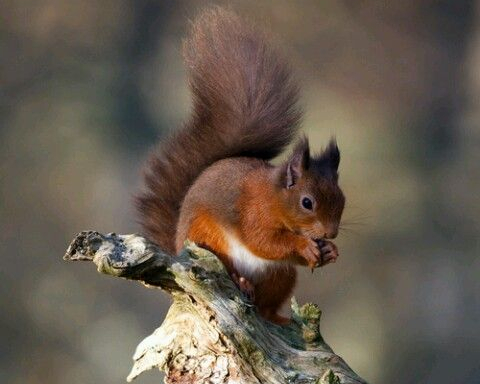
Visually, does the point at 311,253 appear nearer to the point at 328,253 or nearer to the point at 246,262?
the point at 328,253

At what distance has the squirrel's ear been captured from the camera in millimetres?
2854

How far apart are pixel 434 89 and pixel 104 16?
178cm

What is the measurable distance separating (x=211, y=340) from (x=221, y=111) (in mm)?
797

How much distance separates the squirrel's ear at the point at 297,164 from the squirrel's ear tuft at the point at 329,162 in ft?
0.14

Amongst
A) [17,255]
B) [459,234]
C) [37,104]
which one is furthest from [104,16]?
[459,234]

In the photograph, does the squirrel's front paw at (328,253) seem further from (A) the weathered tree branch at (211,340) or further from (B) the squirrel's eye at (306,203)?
(A) the weathered tree branch at (211,340)

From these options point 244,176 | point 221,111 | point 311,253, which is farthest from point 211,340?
point 221,111

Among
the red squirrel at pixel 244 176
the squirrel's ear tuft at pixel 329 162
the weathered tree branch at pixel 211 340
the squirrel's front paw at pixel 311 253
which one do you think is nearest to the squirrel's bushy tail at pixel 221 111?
the red squirrel at pixel 244 176

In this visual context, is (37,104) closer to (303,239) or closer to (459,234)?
(459,234)

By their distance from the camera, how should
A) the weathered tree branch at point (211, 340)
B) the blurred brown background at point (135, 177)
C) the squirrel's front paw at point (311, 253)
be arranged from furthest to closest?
the blurred brown background at point (135, 177) < the squirrel's front paw at point (311, 253) < the weathered tree branch at point (211, 340)

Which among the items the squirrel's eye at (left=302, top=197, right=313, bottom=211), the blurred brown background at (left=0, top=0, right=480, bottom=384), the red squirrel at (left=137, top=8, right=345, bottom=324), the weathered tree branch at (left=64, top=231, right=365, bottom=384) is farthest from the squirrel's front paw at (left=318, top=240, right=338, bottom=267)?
the blurred brown background at (left=0, top=0, right=480, bottom=384)

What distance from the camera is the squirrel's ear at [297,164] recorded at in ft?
9.36

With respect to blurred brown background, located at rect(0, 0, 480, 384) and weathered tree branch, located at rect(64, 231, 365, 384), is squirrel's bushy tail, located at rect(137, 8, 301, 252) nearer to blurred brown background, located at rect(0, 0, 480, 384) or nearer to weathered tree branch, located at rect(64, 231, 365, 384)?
weathered tree branch, located at rect(64, 231, 365, 384)

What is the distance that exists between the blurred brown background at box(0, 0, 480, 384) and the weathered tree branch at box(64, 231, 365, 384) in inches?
116
